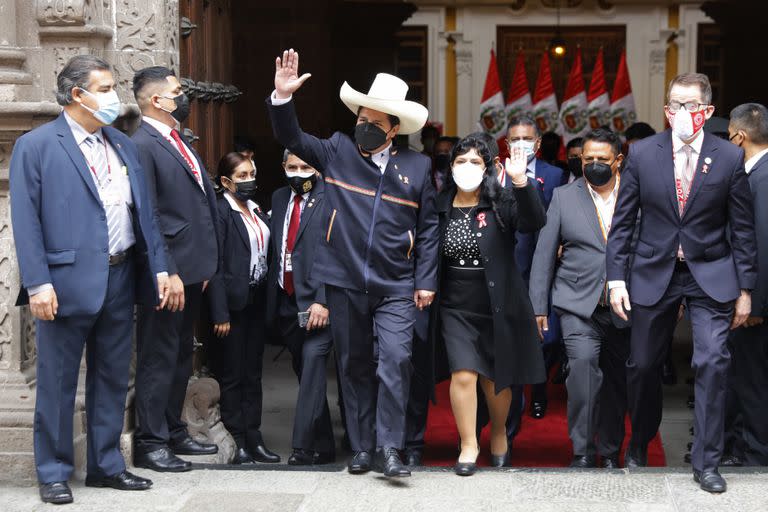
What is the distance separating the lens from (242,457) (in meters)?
7.15

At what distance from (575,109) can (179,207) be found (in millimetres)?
10030

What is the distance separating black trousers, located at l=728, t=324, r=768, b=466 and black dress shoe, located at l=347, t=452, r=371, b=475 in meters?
2.11

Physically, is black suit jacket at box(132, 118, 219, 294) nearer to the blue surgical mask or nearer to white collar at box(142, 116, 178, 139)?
white collar at box(142, 116, 178, 139)

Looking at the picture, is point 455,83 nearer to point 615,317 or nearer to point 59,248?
point 615,317

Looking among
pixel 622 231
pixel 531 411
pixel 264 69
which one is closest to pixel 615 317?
pixel 622 231

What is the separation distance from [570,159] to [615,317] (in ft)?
7.71

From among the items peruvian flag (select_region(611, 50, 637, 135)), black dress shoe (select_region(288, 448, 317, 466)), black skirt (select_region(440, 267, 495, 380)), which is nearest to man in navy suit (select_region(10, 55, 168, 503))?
black dress shoe (select_region(288, 448, 317, 466))

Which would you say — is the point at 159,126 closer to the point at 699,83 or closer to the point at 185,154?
the point at 185,154

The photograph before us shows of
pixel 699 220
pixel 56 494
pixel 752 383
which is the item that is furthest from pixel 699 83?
pixel 56 494

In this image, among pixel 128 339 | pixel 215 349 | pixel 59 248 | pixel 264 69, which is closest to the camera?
pixel 59 248

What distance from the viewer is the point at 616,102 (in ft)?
53.1

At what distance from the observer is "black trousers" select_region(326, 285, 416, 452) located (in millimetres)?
6152

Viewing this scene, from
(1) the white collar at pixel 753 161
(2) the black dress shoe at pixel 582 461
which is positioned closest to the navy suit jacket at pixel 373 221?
(2) the black dress shoe at pixel 582 461

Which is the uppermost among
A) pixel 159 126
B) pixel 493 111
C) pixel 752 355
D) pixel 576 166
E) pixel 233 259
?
pixel 493 111
